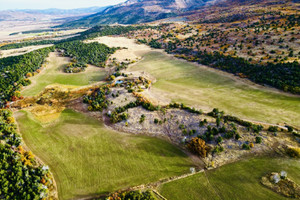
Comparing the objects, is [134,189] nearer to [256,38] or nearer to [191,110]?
[191,110]

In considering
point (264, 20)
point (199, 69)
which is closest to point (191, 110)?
point (199, 69)

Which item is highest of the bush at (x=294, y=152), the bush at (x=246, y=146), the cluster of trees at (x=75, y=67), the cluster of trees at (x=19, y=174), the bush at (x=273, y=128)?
the cluster of trees at (x=75, y=67)

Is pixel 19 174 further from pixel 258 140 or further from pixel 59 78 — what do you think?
pixel 59 78

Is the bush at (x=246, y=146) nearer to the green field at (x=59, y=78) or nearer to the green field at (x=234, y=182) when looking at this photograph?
the green field at (x=234, y=182)

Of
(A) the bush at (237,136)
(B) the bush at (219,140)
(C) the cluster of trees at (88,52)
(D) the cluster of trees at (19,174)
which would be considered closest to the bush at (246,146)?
(A) the bush at (237,136)

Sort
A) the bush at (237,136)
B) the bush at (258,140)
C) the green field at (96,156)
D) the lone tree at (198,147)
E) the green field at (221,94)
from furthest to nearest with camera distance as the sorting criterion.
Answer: the green field at (221,94) → the bush at (237,136) → the bush at (258,140) → the lone tree at (198,147) → the green field at (96,156)

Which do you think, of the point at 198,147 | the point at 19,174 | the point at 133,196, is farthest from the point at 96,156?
the point at 198,147

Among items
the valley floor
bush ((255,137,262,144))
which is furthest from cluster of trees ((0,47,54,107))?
bush ((255,137,262,144))
